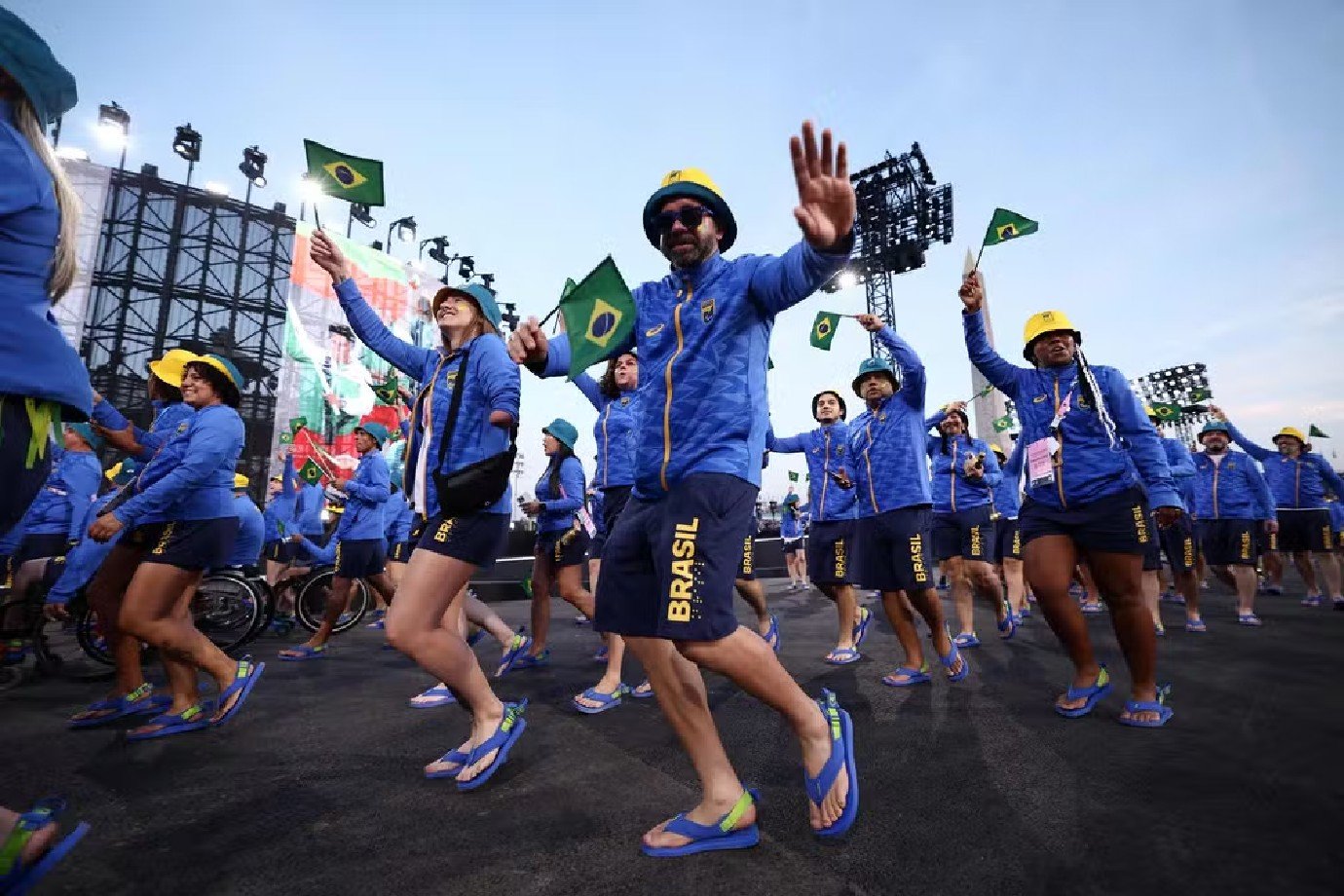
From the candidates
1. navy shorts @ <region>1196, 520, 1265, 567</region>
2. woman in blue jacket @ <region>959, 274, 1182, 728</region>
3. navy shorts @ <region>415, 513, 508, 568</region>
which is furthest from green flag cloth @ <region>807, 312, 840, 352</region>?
navy shorts @ <region>1196, 520, 1265, 567</region>

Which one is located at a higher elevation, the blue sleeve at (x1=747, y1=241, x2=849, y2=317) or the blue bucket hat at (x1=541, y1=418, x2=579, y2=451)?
the blue bucket hat at (x1=541, y1=418, x2=579, y2=451)

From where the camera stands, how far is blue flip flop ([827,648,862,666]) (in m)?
4.81

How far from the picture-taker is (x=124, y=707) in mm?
3584

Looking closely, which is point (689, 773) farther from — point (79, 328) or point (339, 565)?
point (79, 328)

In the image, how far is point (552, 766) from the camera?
268 cm

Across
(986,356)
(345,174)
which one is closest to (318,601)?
(345,174)

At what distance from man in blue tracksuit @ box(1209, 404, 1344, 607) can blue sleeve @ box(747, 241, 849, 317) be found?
31.0 ft

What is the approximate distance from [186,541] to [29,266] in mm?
2229

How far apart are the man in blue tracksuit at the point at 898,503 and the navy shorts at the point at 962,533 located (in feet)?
5.77

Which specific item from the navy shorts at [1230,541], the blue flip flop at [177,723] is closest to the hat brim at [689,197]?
the blue flip flop at [177,723]

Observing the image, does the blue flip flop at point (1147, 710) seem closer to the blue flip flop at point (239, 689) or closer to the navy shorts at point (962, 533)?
the navy shorts at point (962, 533)

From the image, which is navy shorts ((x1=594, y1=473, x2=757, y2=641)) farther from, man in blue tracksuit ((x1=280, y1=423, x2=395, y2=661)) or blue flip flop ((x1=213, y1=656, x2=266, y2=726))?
man in blue tracksuit ((x1=280, y1=423, x2=395, y2=661))

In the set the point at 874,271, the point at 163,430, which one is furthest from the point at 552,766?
the point at 874,271

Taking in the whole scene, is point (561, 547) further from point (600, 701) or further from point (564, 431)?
point (600, 701)
